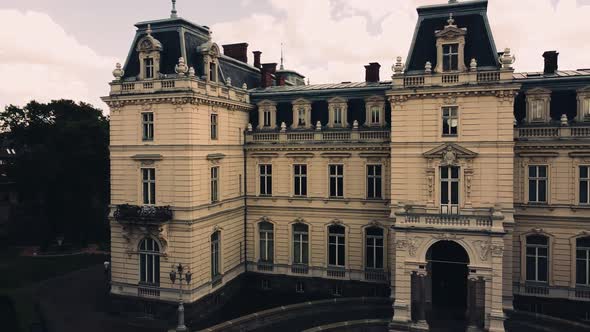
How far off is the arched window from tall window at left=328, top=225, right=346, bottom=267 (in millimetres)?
13529

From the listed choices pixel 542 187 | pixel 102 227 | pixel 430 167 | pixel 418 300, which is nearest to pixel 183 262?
pixel 418 300

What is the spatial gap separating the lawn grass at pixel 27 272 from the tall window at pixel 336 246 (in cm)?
2211

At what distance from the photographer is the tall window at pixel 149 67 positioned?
3322 cm

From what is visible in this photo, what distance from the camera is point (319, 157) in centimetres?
3812

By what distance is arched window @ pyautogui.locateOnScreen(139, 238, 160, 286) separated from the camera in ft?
110

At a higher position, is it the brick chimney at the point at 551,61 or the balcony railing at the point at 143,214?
the brick chimney at the point at 551,61

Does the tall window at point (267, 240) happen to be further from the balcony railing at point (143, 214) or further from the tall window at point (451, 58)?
the tall window at point (451, 58)

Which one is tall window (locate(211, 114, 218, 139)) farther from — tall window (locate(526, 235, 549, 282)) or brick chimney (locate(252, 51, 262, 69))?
tall window (locate(526, 235, 549, 282))

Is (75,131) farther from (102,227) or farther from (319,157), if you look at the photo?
(319,157)

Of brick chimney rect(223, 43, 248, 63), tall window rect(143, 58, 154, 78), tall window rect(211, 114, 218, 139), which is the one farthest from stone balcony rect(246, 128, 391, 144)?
brick chimney rect(223, 43, 248, 63)

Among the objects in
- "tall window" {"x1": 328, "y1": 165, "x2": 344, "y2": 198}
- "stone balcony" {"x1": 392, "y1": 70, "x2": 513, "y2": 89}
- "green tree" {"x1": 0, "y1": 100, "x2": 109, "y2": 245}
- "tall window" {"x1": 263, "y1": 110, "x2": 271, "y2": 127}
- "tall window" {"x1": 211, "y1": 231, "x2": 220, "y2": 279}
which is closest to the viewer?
"stone balcony" {"x1": 392, "y1": 70, "x2": 513, "y2": 89}

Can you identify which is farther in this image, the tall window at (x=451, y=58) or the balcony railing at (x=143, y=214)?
the balcony railing at (x=143, y=214)

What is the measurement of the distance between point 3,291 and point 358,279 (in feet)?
98.4

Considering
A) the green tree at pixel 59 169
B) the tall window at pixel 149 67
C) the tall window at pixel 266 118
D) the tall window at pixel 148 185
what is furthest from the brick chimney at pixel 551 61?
the green tree at pixel 59 169
